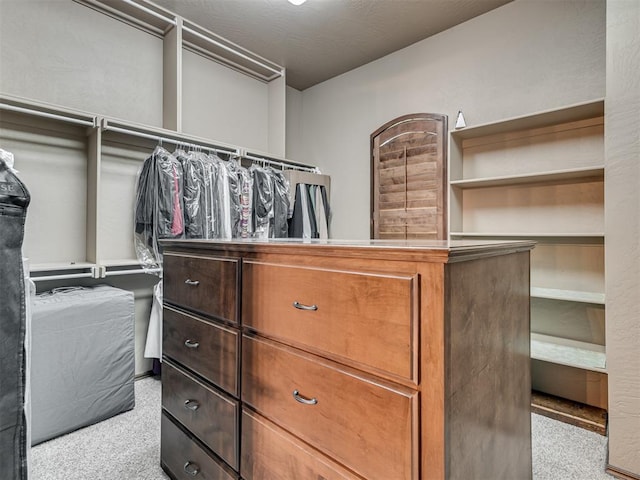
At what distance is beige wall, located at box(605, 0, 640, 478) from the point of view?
154 cm

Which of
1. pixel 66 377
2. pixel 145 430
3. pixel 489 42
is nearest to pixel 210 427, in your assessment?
pixel 145 430

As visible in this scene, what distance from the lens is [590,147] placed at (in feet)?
7.41

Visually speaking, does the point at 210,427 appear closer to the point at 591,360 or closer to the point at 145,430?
the point at 145,430

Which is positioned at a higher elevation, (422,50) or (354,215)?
(422,50)

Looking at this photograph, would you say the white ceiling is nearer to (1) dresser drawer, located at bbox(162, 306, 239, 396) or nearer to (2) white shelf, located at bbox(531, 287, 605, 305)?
(2) white shelf, located at bbox(531, 287, 605, 305)

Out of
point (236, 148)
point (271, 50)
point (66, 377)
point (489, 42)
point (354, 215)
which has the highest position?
point (271, 50)

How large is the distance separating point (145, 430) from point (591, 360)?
267cm

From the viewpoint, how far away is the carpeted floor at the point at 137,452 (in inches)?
62.1

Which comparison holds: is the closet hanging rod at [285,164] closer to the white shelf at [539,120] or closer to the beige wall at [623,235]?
the white shelf at [539,120]

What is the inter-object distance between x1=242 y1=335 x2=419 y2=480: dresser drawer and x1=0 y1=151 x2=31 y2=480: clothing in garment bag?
0.57 m

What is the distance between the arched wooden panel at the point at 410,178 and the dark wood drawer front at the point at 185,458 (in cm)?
236

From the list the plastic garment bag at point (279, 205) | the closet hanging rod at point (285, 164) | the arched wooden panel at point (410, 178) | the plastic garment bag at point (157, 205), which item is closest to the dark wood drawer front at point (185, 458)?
the plastic garment bag at point (157, 205)

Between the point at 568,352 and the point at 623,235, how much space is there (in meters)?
1.00

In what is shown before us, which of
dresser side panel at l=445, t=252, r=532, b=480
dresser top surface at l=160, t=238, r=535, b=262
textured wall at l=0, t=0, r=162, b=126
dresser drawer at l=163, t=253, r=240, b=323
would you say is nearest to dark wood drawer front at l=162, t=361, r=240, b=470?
dresser drawer at l=163, t=253, r=240, b=323
